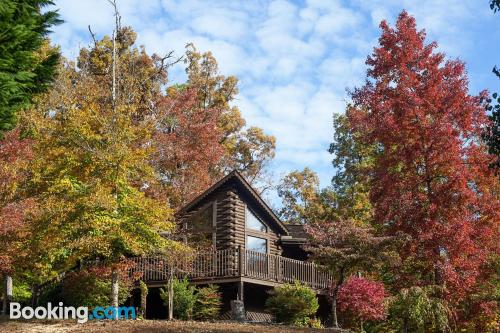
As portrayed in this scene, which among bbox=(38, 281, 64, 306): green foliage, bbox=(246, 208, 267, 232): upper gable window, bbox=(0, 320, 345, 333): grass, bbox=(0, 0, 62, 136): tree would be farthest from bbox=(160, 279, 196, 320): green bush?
bbox=(0, 0, 62, 136): tree

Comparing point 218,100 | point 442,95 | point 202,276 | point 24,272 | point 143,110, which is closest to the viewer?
point 24,272

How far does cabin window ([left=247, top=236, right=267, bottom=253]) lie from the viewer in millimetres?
28281

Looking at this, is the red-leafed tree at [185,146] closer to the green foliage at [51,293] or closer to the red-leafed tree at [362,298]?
the green foliage at [51,293]

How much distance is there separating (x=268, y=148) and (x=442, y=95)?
26.3 metres

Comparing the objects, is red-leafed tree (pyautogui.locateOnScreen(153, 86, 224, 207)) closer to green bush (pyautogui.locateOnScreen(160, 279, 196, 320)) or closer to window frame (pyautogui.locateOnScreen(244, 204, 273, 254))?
window frame (pyautogui.locateOnScreen(244, 204, 273, 254))

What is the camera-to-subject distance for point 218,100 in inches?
1870

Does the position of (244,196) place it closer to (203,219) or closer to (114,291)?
(203,219)

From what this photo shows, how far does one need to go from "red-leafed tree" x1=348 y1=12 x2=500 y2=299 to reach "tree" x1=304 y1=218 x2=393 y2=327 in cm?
74

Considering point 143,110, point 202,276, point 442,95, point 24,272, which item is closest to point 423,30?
point 442,95

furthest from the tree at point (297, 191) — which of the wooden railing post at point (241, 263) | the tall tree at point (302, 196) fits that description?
the wooden railing post at point (241, 263)

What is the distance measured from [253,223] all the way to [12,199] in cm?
1115

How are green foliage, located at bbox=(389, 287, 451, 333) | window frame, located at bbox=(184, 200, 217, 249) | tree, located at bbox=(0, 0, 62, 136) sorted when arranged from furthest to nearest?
window frame, located at bbox=(184, 200, 217, 249), green foliage, located at bbox=(389, 287, 451, 333), tree, located at bbox=(0, 0, 62, 136)

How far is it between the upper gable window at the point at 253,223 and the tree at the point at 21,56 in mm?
16287

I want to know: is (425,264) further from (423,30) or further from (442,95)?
(423,30)
